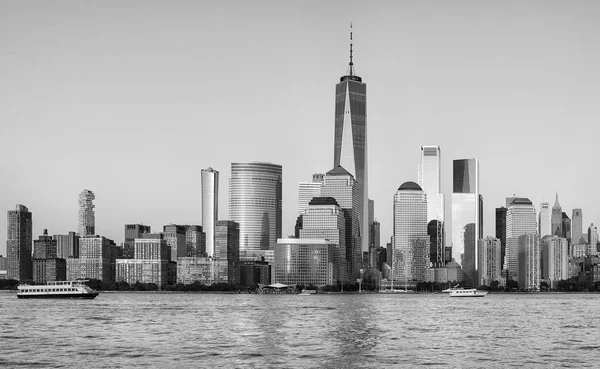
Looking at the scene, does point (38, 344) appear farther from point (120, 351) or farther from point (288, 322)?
point (288, 322)

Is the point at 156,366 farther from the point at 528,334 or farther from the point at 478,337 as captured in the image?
the point at 528,334

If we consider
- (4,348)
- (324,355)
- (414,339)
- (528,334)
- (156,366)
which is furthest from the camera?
(528,334)

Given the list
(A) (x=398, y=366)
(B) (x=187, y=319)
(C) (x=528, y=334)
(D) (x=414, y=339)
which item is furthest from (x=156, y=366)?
(B) (x=187, y=319)

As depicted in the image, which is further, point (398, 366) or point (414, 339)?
point (414, 339)

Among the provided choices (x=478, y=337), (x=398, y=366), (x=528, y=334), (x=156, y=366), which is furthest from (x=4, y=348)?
(x=528, y=334)

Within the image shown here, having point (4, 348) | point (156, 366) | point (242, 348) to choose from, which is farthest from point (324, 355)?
point (4, 348)

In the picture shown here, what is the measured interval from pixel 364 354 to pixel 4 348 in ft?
112

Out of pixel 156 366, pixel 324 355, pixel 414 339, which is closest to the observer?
pixel 156 366

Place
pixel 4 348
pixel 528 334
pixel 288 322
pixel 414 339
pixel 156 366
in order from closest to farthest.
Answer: pixel 156 366
pixel 4 348
pixel 414 339
pixel 528 334
pixel 288 322

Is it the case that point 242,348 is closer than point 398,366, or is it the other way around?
point 398,366

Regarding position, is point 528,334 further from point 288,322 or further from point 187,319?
point 187,319

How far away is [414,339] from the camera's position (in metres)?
104

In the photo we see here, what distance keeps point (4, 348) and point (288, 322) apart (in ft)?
170

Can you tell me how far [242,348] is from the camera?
9200 cm
